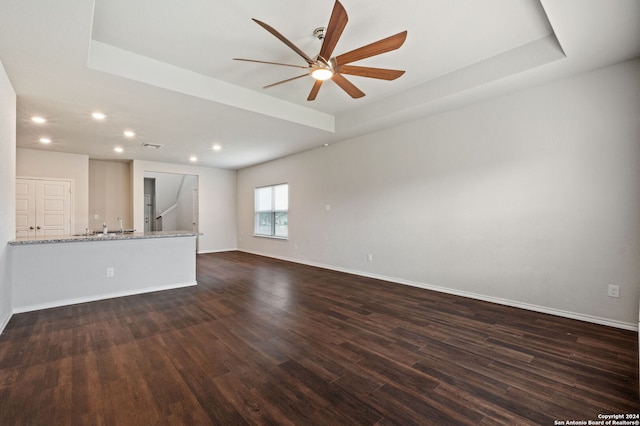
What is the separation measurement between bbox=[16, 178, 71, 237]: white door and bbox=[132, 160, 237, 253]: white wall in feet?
6.90

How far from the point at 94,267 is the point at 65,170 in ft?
13.1

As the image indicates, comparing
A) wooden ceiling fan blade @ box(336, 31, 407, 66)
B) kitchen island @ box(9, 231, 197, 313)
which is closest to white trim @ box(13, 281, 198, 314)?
kitchen island @ box(9, 231, 197, 313)

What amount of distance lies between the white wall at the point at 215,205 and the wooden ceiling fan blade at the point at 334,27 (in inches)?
269

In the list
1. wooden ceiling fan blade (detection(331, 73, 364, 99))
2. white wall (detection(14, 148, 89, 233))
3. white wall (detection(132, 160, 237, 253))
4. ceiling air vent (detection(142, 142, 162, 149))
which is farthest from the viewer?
white wall (detection(132, 160, 237, 253))

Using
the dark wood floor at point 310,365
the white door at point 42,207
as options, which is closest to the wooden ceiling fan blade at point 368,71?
the dark wood floor at point 310,365

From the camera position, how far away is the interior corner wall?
2871 mm

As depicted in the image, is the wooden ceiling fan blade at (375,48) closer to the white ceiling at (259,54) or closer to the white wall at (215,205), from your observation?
the white ceiling at (259,54)

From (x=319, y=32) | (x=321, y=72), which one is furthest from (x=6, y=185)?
(x=319, y=32)

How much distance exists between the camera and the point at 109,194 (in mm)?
7508

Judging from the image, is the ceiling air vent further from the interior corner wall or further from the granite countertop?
the interior corner wall

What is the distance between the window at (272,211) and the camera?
288 inches

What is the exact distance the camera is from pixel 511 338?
2633 millimetres

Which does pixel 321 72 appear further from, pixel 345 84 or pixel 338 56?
pixel 345 84

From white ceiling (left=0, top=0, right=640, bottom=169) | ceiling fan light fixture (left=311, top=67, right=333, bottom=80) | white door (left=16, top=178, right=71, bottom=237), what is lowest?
white door (left=16, top=178, right=71, bottom=237)
